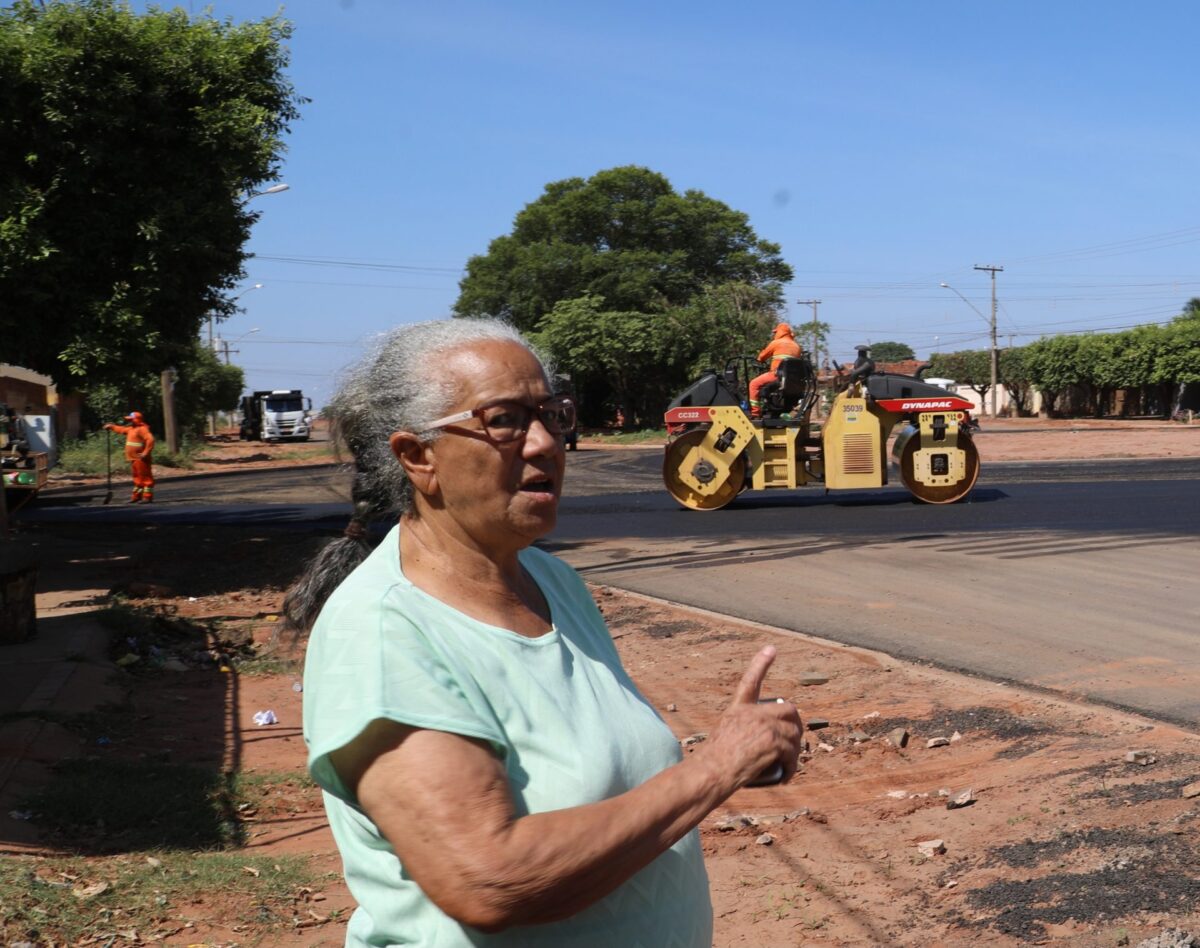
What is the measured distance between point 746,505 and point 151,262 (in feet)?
30.4

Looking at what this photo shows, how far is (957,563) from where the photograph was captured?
1302cm

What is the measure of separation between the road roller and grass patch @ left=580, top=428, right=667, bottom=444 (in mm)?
24808

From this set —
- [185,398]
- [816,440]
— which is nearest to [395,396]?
[816,440]

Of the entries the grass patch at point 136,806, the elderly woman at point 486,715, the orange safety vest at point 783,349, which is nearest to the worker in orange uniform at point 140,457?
the orange safety vest at point 783,349

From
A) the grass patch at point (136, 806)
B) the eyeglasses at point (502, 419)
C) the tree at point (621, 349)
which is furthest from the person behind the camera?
the tree at point (621, 349)

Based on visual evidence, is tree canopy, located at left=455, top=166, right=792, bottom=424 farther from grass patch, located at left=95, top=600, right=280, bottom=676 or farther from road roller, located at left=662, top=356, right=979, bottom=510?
grass patch, located at left=95, top=600, right=280, bottom=676

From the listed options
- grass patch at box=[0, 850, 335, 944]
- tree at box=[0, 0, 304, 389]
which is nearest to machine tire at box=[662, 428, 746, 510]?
tree at box=[0, 0, 304, 389]

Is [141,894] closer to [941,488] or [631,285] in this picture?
[941,488]

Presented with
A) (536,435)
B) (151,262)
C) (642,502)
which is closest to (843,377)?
(642,502)

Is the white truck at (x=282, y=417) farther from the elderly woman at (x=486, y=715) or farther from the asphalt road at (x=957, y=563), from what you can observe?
the elderly woman at (x=486, y=715)

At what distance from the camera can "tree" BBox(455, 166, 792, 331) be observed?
191 ft

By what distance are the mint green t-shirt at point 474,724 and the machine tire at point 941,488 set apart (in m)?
17.5

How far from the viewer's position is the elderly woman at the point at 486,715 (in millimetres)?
1863

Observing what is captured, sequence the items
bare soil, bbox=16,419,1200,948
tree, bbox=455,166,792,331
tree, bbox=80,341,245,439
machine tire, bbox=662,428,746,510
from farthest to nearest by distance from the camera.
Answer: tree, bbox=455,166,792,331 < tree, bbox=80,341,245,439 < machine tire, bbox=662,428,746,510 < bare soil, bbox=16,419,1200,948
